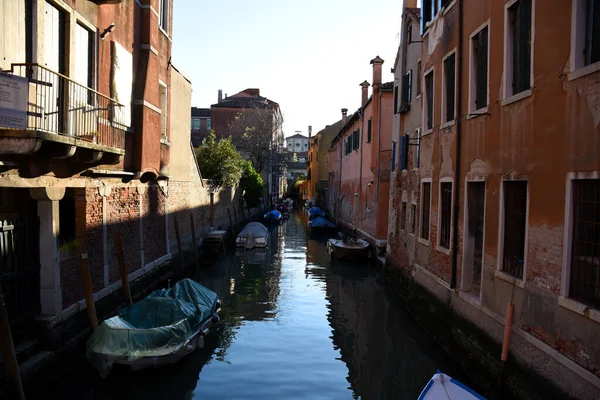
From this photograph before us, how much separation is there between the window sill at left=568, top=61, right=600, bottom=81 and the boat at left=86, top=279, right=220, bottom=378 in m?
5.98

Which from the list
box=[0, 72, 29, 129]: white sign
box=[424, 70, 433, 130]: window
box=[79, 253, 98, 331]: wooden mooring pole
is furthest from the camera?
box=[424, 70, 433, 130]: window

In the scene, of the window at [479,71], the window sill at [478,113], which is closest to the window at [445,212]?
the window sill at [478,113]

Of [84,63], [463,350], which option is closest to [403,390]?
[463,350]

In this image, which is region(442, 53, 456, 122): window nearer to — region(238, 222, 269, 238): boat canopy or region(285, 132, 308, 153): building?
region(238, 222, 269, 238): boat canopy

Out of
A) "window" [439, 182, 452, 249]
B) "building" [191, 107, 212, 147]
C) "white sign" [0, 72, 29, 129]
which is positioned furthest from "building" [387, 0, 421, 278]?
"building" [191, 107, 212, 147]

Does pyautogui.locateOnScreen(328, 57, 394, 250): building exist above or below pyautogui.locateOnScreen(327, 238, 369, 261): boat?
above

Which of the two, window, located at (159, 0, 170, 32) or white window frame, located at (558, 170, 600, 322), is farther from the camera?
window, located at (159, 0, 170, 32)

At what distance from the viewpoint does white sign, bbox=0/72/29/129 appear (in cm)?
497

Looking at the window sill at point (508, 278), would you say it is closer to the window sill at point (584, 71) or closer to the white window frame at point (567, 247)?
the white window frame at point (567, 247)

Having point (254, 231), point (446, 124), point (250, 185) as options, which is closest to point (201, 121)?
point (250, 185)

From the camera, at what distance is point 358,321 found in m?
10.4

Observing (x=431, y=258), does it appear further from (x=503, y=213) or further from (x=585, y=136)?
(x=585, y=136)

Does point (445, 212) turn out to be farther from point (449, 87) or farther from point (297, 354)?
point (297, 354)

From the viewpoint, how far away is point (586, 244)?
474 centimetres
